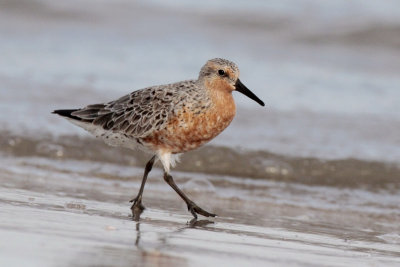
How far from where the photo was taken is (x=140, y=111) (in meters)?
8.12

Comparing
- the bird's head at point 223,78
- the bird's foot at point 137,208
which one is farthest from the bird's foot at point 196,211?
the bird's head at point 223,78

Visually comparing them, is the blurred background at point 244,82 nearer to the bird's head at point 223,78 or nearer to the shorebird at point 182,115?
the shorebird at point 182,115

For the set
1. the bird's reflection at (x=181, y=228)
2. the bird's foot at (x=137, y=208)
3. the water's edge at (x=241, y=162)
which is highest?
the water's edge at (x=241, y=162)

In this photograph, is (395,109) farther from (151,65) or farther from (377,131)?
(151,65)

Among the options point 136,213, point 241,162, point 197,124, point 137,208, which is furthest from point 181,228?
point 241,162

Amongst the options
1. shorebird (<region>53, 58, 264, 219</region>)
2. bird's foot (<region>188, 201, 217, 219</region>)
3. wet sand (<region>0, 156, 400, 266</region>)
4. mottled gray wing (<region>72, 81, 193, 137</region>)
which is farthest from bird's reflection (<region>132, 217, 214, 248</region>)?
mottled gray wing (<region>72, 81, 193, 137</region>)

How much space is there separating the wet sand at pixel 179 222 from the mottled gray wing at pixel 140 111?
74 centimetres

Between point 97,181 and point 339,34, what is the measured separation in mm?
9938

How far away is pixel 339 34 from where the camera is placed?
18.1 meters

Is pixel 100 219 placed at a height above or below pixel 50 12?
below

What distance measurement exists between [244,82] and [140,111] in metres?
6.13

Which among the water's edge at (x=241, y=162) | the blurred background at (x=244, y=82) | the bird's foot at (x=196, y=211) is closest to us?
the bird's foot at (x=196, y=211)

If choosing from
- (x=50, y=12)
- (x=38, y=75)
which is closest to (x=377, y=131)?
(x=38, y=75)

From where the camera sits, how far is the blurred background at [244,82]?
995 centimetres
